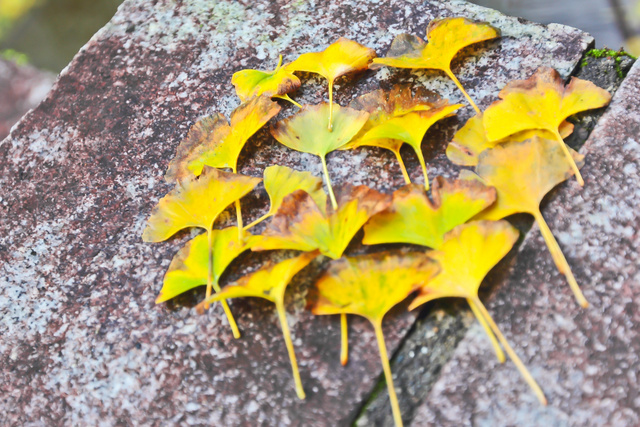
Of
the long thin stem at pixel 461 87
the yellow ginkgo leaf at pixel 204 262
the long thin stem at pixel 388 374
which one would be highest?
the yellow ginkgo leaf at pixel 204 262

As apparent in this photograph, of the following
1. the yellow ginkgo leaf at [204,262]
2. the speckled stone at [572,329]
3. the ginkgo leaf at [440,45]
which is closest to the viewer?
the speckled stone at [572,329]

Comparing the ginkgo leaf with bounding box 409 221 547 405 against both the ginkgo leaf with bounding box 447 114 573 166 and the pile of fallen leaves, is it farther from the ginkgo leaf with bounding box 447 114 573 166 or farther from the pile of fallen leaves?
the ginkgo leaf with bounding box 447 114 573 166

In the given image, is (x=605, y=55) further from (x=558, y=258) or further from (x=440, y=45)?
(x=558, y=258)

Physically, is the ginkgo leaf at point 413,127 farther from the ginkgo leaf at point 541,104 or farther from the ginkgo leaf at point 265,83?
the ginkgo leaf at point 265,83

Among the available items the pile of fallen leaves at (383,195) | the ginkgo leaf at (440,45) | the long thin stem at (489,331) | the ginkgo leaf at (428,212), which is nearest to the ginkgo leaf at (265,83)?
the pile of fallen leaves at (383,195)

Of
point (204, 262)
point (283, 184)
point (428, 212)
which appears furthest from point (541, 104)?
point (204, 262)

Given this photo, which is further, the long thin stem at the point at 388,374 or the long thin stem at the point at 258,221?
the long thin stem at the point at 258,221

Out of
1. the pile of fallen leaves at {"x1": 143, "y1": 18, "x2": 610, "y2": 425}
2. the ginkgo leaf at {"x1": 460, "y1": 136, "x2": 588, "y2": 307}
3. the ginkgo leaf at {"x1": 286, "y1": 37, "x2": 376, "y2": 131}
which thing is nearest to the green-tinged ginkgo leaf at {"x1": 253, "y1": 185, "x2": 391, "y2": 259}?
the pile of fallen leaves at {"x1": 143, "y1": 18, "x2": 610, "y2": 425}
